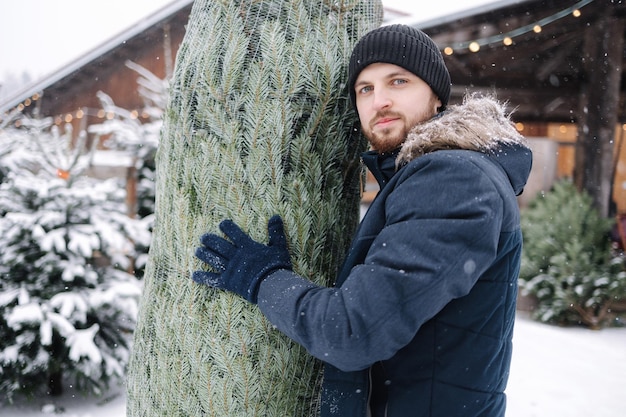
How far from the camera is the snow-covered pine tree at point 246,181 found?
53.8 inches

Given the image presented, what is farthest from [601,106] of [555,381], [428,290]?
[428,290]

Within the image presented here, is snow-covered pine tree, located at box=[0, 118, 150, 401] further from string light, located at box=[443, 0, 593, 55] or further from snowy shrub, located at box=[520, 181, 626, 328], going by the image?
string light, located at box=[443, 0, 593, 55]

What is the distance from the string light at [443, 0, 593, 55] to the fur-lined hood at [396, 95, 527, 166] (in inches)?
241

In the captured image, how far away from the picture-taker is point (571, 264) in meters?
6.16

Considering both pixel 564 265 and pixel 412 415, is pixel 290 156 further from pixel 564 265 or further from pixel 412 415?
pixel 564 265

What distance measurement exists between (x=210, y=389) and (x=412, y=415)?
0.56 meters

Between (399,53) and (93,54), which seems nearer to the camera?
(399,53)

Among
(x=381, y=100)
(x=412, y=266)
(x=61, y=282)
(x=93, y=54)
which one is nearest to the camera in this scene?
(x=412, y=266)

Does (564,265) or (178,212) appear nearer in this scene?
(178,212)

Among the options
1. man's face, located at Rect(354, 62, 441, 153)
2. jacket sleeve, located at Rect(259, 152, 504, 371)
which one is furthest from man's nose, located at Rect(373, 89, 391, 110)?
jacket sleeve, located at Rect(259, 152, 504, 371)

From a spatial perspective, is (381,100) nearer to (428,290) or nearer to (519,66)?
(428,290)

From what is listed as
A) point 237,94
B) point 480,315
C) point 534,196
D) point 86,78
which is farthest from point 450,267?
point 86,78

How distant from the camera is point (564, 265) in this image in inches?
244

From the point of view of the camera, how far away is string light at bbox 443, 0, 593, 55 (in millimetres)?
6457
